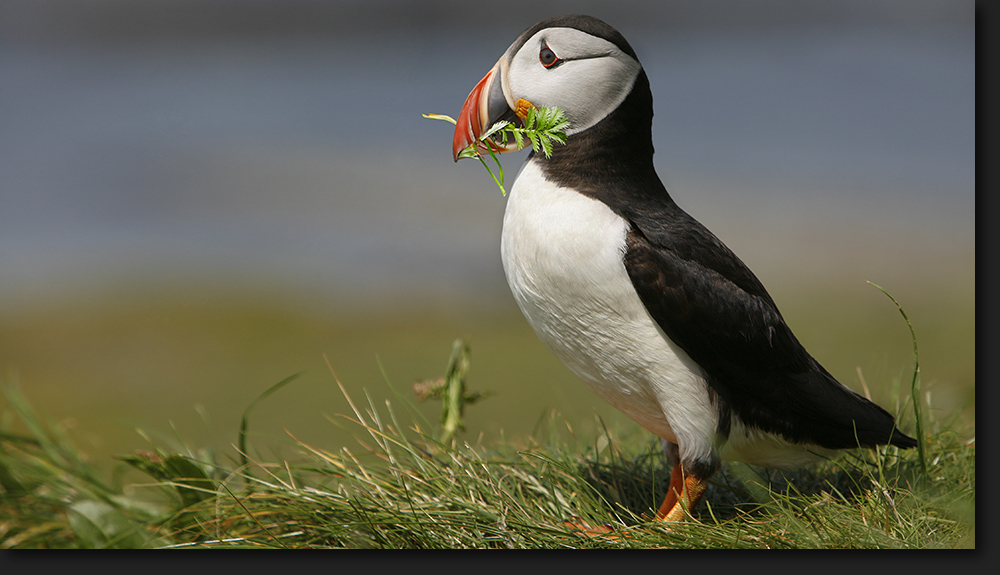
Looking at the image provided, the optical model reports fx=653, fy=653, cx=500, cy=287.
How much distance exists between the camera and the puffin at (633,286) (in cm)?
172

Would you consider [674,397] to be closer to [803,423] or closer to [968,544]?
[803,423]

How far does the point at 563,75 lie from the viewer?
5.88ft

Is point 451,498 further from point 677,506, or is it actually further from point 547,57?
point 547,57

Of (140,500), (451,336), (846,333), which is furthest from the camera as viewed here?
(451,336)

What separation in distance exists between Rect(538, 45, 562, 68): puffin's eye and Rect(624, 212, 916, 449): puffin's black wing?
49 centimetres

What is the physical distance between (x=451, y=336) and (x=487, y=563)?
8.78ft

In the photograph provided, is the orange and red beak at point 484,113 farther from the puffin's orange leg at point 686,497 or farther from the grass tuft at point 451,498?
the puffin's orange leg at point 686,497

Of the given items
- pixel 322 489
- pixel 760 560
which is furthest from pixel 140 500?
pixel 760 560

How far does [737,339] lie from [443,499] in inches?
38.9

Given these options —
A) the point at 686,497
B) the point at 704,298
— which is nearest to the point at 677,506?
the point at 686,497

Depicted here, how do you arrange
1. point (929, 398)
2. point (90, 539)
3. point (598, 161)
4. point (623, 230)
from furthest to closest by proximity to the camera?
point (929, 398) < point (90, 539) < point (598, 161) < point (623, 230)

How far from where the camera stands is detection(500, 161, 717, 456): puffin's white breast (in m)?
1.70

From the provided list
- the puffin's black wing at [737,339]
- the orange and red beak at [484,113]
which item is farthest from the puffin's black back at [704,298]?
the orange and red beak at [484,113]

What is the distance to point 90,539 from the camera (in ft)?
6.50
